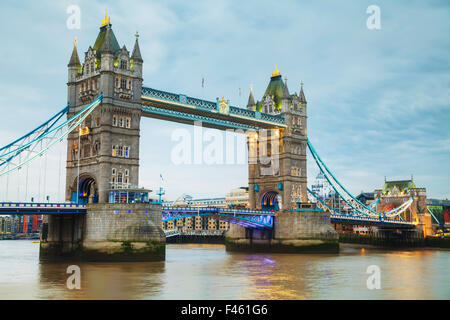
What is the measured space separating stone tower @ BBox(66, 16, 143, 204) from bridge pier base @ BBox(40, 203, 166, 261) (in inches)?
131

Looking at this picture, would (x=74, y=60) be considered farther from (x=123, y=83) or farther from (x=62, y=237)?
(x=62, y=237)

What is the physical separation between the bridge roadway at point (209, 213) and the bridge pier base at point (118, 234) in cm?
186

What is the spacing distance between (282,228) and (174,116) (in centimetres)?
2008

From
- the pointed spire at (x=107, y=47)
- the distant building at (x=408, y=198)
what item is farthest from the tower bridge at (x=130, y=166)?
the distant building at (x=408, y=198)

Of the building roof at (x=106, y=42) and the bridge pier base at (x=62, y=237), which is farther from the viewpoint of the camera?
the building roof at (x=106, y=42)

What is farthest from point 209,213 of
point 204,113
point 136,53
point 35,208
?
point 35,208

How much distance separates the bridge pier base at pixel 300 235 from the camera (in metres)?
64.6

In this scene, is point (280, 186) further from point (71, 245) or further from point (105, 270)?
point (105, 270)

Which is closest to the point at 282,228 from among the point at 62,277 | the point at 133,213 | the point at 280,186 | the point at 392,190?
the point at 280,186

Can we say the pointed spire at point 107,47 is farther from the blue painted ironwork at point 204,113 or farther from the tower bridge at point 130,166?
the blue painted ironwork at point 204,113

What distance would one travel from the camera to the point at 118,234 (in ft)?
152

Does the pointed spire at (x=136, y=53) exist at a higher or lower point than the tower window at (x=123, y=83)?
higher

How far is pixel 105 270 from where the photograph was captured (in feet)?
130

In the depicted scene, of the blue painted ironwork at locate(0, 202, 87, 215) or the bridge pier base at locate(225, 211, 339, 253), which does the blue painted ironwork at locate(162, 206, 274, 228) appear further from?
the blue painted ironwork at locate(0, 202, 87, 215)
